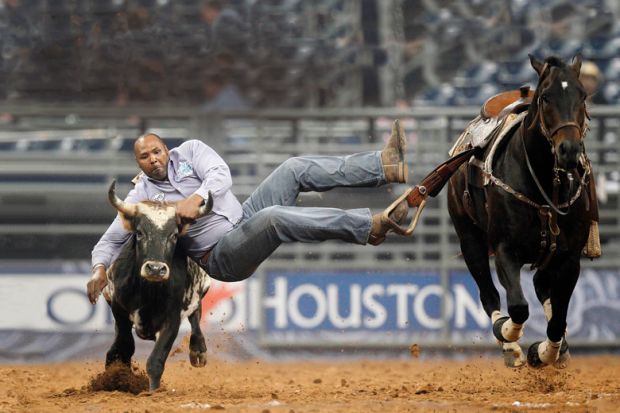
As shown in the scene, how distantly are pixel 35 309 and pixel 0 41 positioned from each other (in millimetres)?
3938

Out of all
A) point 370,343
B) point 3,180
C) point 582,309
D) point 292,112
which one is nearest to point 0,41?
point 3,180

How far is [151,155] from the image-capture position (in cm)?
653

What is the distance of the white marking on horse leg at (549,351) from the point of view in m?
6.66

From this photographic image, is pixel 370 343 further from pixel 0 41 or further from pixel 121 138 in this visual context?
pixel 0 41

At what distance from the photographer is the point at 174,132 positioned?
11.5 meters

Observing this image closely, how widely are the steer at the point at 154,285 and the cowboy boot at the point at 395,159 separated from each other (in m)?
1.03

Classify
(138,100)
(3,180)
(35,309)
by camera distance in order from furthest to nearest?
(138,100) < (3,180) < (35,309)

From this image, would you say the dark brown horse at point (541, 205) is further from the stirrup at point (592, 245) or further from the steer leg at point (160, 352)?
the steer leg at point (160, 352)

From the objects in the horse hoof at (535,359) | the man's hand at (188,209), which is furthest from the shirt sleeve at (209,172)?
the horse hoof at (535,359)

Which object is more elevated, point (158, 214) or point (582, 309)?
point (158, 214)

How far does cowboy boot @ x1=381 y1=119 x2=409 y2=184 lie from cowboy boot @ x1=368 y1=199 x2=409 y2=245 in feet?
0.84

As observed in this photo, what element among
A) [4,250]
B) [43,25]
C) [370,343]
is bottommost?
[370,343]

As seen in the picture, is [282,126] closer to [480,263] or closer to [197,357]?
[480,263]

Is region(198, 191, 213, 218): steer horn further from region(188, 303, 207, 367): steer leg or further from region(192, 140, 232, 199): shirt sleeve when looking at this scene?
region(188, 303, 207, 367): steer leg
